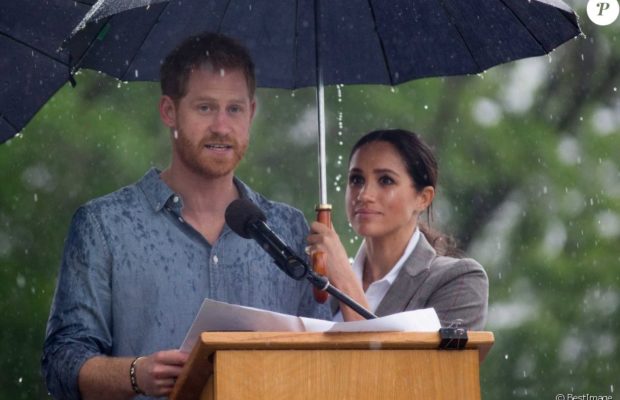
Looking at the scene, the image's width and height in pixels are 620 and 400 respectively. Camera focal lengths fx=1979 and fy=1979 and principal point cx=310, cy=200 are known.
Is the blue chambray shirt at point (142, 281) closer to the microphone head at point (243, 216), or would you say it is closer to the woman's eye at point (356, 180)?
the microphone head at point (243, 216)

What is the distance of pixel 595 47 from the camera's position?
41.1ft

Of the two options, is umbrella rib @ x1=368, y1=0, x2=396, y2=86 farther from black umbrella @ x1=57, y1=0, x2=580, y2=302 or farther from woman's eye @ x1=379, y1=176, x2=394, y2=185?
woman's eye @ x1=379, y1=176, x2=394, y2=185

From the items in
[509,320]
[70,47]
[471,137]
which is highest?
[70,47]

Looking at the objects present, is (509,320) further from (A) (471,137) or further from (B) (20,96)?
(B) (20,96)

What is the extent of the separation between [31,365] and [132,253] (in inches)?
215

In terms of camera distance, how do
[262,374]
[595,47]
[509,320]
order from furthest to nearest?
[595,47]
[509,320]
[262,374]

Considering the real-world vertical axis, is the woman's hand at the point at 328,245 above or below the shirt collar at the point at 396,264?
above

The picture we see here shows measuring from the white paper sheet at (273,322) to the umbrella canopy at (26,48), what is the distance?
5.75 feet

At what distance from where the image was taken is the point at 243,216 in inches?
192

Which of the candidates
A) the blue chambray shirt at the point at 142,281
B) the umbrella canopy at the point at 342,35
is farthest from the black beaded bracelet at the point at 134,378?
the umbrella canopy at the point at 342,35

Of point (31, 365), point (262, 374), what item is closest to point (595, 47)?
point (31, 365)

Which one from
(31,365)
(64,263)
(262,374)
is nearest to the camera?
(262,374)

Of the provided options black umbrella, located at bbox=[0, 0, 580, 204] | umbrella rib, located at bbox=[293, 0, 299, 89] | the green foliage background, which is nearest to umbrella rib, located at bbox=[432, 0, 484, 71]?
black umbrella, located at bbox=[0, 0, 580, 204]

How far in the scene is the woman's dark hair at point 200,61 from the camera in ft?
18.0
